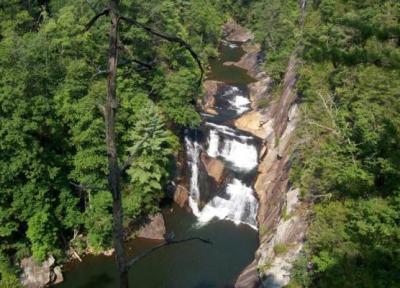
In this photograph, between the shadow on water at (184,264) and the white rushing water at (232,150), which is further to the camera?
the white rushing water at (232,150)

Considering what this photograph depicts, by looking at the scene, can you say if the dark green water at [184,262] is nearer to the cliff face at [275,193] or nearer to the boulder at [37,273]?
the boulder at [37,273]

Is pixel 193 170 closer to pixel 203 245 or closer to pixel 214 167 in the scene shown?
pixel 214 167

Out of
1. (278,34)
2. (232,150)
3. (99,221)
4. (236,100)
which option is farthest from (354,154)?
(278,34)

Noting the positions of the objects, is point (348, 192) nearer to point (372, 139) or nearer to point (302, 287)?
point (372, 139)

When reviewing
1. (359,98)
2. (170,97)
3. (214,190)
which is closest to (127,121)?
(170,97)

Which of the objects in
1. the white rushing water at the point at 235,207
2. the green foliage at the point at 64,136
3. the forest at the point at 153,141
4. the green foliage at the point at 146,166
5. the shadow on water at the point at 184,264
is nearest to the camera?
the forest at the point at 153,141

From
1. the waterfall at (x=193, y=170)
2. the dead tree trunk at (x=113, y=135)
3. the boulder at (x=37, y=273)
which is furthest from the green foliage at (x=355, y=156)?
the boulder at (x=37, y=273)
